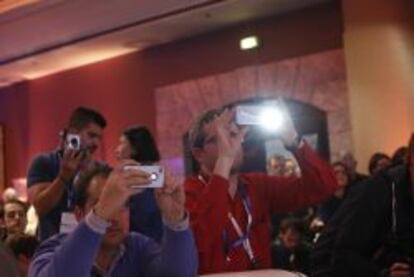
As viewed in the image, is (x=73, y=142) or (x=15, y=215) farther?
(x=15, y=215)

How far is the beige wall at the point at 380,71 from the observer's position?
22.0 ft

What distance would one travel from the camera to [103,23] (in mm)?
7535

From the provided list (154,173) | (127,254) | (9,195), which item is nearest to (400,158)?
(127,254)

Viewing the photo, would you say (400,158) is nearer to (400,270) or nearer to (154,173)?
(400,270)

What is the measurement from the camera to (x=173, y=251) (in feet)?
5.83

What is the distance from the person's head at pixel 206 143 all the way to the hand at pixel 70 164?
1.92 ft

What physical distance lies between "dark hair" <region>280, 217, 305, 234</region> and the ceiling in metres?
2.39

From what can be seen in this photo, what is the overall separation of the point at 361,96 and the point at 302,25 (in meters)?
0.97

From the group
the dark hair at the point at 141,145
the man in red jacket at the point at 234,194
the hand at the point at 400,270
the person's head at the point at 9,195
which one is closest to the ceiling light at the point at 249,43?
the person's head at the point at 9,195

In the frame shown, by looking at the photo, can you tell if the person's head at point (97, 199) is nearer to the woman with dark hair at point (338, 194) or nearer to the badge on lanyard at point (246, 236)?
the badge on lanyard at point (246, 236)

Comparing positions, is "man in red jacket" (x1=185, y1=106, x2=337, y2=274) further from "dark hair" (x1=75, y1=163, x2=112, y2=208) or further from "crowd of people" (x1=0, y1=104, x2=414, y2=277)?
"dark hair" (x1=75, y1=163, x2=112, y2=208)

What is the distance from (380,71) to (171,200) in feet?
17.2

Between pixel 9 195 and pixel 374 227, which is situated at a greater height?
pixel 9 195

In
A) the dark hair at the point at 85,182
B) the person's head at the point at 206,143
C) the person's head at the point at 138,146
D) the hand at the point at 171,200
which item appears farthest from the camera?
the person's head at the point at 138,146
